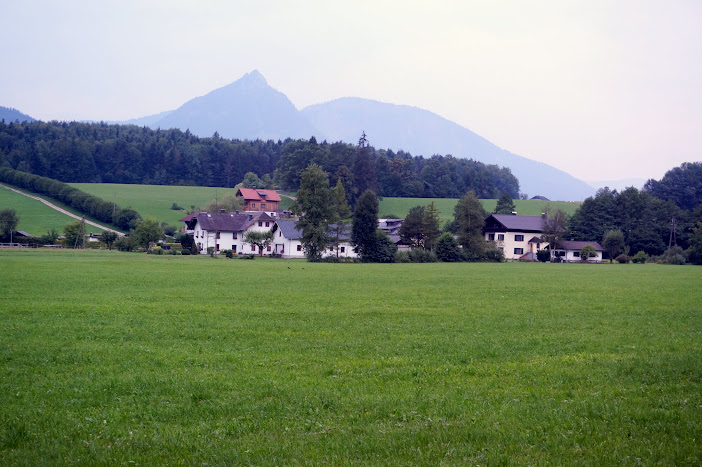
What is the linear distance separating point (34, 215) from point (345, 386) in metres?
126

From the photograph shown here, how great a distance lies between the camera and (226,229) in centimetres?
10644

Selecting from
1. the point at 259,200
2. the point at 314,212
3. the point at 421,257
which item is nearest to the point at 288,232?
the point at 314,212

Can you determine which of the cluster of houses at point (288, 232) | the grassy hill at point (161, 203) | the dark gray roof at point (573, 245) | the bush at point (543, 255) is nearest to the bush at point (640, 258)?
the cluster of houses at point (288, 232)

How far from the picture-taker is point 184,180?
193 m

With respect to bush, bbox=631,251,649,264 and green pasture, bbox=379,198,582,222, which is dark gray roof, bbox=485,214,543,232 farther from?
green pasture, bbox=379,198,582,222

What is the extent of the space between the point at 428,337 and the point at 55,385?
32.3 ft

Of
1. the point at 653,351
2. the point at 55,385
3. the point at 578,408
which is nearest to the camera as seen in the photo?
the point at 578,408

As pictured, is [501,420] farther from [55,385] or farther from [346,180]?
[346,180]

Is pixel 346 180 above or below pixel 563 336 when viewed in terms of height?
above

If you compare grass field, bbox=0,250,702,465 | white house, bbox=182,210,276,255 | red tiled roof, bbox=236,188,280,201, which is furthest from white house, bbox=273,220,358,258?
grass field, bbox=0,250,702,465

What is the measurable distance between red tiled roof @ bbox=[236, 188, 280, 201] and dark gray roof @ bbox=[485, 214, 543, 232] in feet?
195

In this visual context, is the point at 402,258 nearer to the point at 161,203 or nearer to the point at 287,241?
the point at 287,241

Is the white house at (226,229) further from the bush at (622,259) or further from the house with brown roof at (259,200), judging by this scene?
the bush at (622,259)

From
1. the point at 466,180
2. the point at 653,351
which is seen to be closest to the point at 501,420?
the point at 653,351
